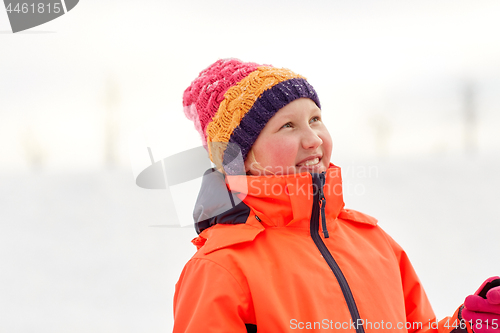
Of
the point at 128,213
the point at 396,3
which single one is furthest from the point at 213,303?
the point at 396,3

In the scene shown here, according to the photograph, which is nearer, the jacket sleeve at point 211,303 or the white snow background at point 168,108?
the jacket sleeve at point 211,303

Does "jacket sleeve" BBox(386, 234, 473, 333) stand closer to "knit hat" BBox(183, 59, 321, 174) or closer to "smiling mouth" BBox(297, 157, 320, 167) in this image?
"smiling mouth" BBox(297, 157, 320, 167)

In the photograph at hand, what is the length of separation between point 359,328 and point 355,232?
0.71 feet

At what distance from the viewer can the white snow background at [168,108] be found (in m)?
1.59

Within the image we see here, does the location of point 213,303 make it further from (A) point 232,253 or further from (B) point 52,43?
(B) point 52,43

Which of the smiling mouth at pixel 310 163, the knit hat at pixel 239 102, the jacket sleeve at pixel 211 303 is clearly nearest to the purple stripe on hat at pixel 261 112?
the knit hat at pixel 239 102

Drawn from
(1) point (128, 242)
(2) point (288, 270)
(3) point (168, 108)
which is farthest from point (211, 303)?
(1) point (128, 242)

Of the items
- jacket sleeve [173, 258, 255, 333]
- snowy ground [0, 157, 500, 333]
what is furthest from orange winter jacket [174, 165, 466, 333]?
snowy ground [0, 157, 500, 333]

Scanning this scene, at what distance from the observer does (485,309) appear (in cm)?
74

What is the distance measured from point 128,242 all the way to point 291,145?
3.84ft

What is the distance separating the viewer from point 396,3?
6.64 feet

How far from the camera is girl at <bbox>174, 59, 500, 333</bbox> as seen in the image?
0.69 metres

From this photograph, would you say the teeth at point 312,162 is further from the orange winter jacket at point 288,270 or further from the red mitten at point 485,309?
the red mitten at point 485,309

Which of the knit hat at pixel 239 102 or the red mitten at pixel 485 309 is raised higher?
the knit hat at pixel 239 102
